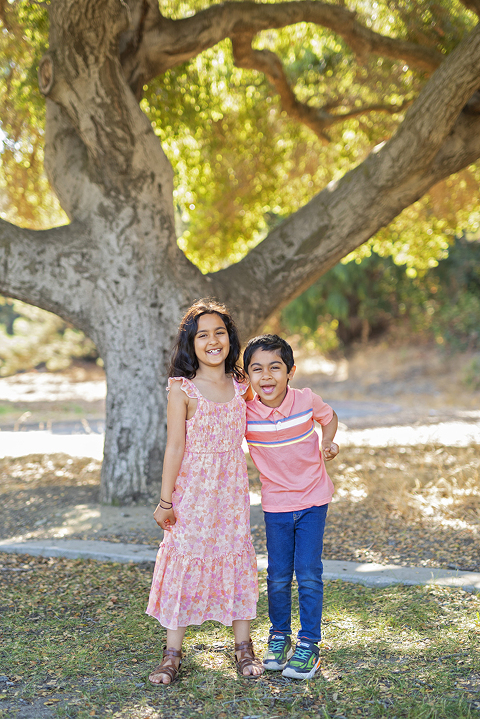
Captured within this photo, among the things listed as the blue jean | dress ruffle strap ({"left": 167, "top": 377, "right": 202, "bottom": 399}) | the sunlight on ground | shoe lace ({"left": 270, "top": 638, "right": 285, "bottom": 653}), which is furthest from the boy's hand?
the sunlight on ground

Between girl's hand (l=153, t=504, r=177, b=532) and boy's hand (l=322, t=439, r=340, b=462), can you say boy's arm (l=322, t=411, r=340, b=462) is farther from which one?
girl's hand (l=153, t=504, r=177, b=532)

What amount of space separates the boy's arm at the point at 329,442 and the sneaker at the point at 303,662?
0.77 metres

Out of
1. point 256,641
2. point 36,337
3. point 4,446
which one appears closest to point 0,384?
point 36,337

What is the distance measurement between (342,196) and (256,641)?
159 inches

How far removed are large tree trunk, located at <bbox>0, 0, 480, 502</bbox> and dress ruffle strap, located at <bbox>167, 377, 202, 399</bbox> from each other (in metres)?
2.66

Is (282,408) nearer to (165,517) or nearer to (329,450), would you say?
(329,450)

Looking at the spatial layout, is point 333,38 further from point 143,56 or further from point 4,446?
point 4,446

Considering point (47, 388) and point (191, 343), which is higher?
point (191, 343)

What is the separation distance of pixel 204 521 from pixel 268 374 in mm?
674

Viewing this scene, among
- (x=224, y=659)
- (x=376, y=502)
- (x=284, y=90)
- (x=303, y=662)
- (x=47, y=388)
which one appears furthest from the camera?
(x=47, y=388)

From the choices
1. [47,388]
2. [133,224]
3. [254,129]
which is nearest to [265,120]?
[254,129]

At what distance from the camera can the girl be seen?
260 cm

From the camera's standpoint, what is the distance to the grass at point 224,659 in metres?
2.30

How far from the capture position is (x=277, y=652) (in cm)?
262
